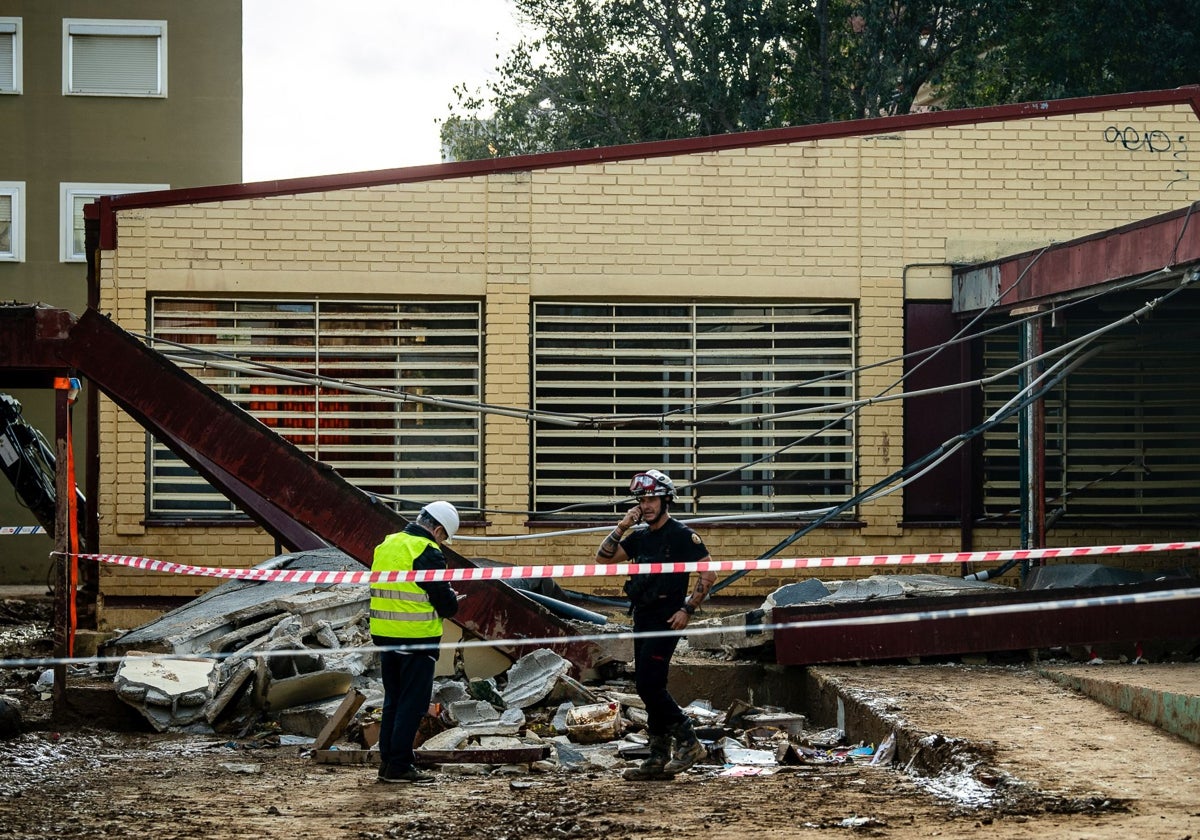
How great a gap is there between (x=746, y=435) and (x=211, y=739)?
6.42 meters

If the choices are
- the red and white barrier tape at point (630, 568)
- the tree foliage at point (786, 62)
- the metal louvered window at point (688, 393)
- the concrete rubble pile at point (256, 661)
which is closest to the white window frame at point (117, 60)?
the tree foliage at point (786, 62)

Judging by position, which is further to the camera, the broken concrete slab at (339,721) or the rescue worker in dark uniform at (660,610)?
the broken concrete slab at (339,721)

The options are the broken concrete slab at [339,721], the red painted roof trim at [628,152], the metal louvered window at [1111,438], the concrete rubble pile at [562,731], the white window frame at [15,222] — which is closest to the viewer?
the concrete rubble pile at [562,731]

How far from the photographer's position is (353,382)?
47.6 ft

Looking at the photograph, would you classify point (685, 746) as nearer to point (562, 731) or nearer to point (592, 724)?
point (592, 724)

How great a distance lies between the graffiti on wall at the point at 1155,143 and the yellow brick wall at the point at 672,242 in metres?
0.04

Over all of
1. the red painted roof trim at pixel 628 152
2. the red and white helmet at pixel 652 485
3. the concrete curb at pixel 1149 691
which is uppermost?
the red painted roof trim at pixel 628 152

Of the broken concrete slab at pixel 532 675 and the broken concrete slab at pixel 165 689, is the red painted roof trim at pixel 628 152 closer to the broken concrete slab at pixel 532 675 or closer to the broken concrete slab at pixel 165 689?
the broken concrete slab at pixel 165 689

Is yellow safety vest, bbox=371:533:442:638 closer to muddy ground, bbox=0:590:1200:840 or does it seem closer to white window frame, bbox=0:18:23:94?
muddy ground, bbox=0:590:1200:840

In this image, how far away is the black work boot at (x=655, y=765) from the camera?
8.43m

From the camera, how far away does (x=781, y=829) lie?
6.73 meters

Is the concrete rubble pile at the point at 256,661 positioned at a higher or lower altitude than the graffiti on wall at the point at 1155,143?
lower

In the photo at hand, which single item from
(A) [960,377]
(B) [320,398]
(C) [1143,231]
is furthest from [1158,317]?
(B) [320,398]

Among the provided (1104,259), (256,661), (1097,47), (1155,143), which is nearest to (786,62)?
(1097,47)
